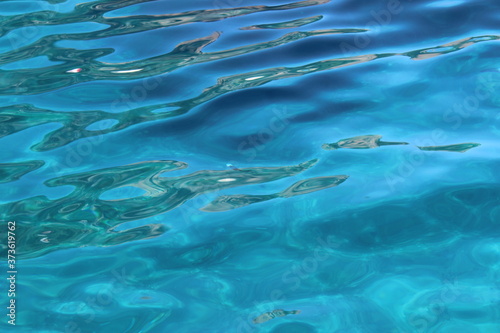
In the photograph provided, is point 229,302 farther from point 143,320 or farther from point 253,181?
point 253,181

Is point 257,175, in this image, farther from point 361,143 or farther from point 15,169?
point 15,169

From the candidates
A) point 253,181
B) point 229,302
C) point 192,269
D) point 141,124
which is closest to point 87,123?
point 141,124

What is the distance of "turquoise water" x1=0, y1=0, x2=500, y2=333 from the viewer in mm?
2254

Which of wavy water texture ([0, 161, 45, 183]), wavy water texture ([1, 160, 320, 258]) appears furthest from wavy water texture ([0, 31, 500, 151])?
wavy water texture ([1, 160, 320, 258])

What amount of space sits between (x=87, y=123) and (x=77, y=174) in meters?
0.48

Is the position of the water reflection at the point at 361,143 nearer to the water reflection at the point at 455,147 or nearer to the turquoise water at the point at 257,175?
the turquoise water at the point at 257,175

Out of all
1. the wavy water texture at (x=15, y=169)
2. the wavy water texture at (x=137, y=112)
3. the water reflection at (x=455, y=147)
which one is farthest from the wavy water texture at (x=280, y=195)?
the wavy water texture at (x=15, y=169)

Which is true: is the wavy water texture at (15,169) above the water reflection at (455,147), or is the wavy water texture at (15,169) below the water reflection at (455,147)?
above

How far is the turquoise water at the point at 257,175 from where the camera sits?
2254 millimetres

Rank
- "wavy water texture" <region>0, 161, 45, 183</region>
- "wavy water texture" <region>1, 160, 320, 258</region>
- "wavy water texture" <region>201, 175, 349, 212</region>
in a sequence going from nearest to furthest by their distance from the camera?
"wavy water texture" <region>1, 160, 320, 258</region>, "wavy water texture" <region>201, 175, 349, 212</region>, "wavy water texture" <region>0, 161, 45, 183</region>

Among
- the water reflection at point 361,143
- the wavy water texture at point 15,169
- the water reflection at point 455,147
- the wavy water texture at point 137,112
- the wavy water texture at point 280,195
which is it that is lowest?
the water reflection at point 455,147

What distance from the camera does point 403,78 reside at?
3.56m

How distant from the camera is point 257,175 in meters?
2.85

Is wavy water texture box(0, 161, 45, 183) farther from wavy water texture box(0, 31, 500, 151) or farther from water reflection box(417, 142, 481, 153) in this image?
water reflection box(417, 142, 481, 153)
